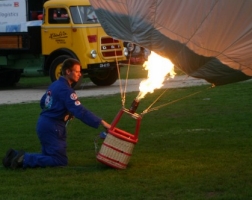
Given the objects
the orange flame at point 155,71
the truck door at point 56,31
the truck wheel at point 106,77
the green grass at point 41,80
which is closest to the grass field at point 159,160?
the orange flame at point 155,71

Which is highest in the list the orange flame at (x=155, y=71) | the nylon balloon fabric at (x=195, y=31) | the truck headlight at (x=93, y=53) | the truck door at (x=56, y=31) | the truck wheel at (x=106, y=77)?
the nylon balloon fabric at (x=195, y=31)

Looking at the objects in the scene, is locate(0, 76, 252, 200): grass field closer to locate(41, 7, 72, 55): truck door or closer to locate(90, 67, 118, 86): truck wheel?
locate(41, 7, 72, 55): truck door

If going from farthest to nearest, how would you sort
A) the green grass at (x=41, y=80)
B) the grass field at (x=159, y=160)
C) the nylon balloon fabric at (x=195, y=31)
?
the green grass at (x=41, y=80) → the grass field at (x=159, y=160) → the nylon balloon fabric at (x=195, y=31)

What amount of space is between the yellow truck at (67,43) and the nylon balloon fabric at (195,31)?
41.0ft

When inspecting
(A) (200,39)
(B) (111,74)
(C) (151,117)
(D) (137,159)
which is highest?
(A) (200,39)

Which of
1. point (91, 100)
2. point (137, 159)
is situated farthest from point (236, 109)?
point (137, 159)

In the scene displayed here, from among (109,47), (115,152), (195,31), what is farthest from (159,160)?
(109,47)

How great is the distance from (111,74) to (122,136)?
1317cm

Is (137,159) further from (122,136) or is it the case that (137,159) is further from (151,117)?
(151,117)

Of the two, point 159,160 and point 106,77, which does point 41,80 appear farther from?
point 159,160

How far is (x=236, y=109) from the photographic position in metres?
15.8

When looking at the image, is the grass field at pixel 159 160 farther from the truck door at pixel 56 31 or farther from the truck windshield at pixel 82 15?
the truck windshield at pixel 82 15

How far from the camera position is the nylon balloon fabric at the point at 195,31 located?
27.8ft

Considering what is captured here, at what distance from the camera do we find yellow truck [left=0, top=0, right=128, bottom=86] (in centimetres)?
2162
